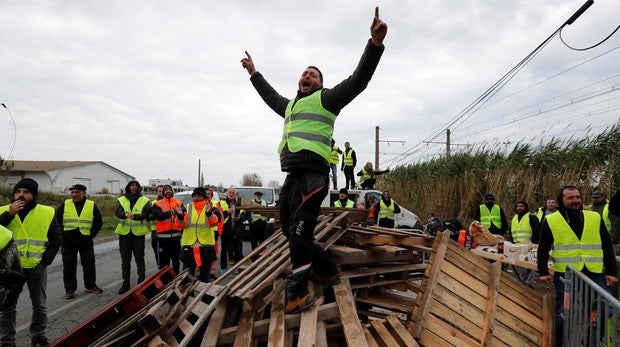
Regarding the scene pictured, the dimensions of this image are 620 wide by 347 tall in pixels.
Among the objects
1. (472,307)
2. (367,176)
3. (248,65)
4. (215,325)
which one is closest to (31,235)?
(215,325)

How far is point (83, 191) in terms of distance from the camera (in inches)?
263

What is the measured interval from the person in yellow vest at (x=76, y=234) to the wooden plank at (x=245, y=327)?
4.09 metres

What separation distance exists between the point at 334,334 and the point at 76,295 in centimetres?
500

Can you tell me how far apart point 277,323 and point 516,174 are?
1012 centimetres

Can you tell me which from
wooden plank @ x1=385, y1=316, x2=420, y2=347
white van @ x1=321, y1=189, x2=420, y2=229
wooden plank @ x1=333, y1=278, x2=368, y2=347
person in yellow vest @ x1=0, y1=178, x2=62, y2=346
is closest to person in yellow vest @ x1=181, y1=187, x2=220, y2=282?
person in yellow vest @ x1=0, y1=178, x2=62, y2=346

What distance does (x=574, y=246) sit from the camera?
13.7 ft

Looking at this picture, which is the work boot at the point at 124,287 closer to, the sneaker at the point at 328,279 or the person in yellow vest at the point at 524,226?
the sneaker at the point at 328,279

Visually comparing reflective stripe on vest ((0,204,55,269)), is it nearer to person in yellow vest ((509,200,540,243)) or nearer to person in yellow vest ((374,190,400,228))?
person in yellow vest ((509,200,540,243))

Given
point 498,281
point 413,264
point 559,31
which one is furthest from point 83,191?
point 559,31

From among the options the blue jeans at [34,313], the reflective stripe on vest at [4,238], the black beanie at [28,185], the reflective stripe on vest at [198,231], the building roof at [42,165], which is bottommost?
the blue jeans at [34,313]

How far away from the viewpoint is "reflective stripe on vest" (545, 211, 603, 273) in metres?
4.11

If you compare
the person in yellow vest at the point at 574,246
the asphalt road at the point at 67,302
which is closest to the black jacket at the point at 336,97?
the person in yellow vest at the point at 574,246

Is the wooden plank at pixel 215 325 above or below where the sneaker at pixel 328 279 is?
below

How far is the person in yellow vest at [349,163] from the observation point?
15125 millimetres
